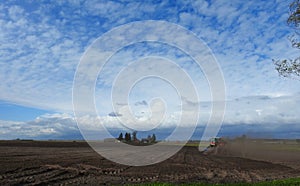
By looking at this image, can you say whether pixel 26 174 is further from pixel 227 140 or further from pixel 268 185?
pixel 227 140

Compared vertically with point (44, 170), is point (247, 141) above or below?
above

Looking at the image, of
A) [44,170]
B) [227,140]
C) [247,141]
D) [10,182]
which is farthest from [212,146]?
[10,182]

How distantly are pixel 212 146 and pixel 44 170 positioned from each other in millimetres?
76227

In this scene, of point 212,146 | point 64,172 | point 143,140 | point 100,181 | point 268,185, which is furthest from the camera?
point 143,140

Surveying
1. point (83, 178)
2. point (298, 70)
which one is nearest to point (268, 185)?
point (298, 70)

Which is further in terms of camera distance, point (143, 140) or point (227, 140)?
point (143, 140)

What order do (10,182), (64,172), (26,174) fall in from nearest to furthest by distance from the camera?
(10,182) < (26,174) < (64,172)

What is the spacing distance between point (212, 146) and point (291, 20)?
83007 millimetres

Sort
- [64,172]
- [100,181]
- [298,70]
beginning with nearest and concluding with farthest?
[298,70] → [100,181] → [64,172]

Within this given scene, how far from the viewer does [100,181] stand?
2262cm

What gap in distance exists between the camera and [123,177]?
82.4 feet

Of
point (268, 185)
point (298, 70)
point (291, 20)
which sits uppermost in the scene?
point (291, 20)

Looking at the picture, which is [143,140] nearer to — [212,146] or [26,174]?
[212,146]

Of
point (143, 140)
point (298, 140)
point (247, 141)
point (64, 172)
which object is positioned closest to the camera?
point (64, 172)
